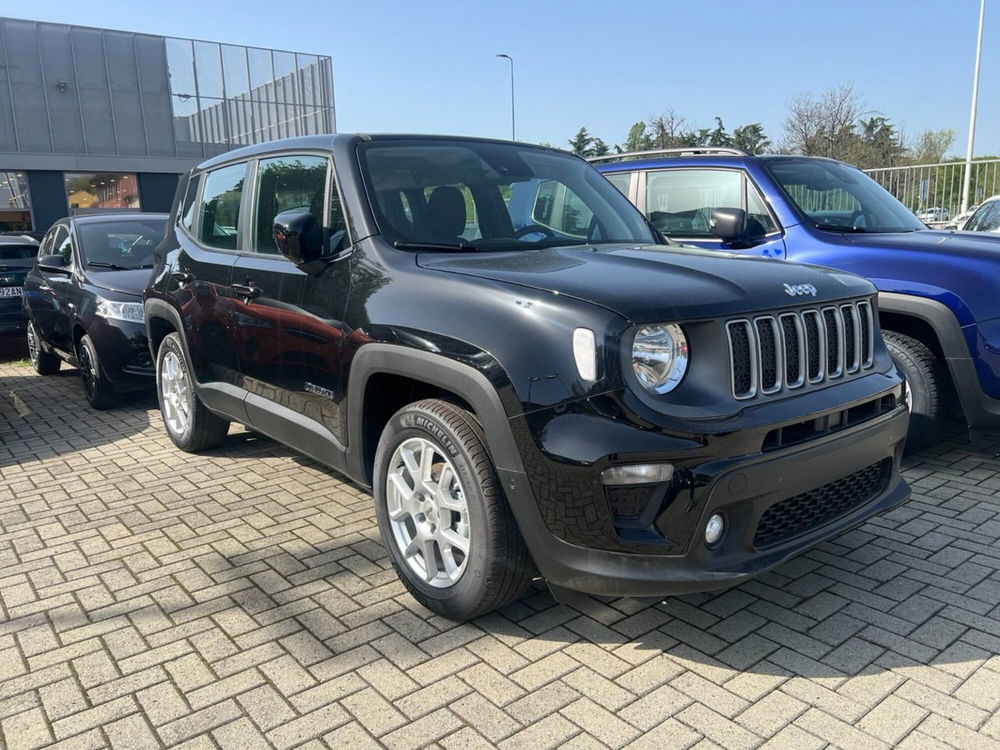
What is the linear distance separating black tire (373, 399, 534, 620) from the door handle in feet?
4.52

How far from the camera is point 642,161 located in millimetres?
6465

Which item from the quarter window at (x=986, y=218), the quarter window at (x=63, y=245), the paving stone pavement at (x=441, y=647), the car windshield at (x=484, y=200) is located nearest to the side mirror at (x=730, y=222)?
the car windshield at (x=484, y=200)

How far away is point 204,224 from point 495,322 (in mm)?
2895

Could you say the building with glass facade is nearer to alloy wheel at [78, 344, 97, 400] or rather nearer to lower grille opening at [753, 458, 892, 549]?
alloy wheel at [78, 344, 97, 400]

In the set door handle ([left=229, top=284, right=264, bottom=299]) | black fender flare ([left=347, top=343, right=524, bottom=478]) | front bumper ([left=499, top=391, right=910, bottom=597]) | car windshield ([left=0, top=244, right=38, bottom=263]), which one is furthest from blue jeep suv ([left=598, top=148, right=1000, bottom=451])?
car windshield ([left=0, top=244, right=38, bottom=263])

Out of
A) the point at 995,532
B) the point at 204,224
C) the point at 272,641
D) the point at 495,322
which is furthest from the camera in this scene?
the point at 204,224

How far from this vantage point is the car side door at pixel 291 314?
361 cm

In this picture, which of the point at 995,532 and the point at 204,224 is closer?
the point at 995,532

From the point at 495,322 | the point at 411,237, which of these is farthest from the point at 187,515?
the point at 495,322

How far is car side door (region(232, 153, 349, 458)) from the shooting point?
361 centimetres

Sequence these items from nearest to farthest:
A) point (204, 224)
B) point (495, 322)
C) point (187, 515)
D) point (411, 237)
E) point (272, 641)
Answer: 1. point (495, 322)
2. point (272, 641)
3. point (411, 237)
4. point (187, 515)
5. point (204, 224)

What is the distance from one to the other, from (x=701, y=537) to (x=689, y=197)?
400 cm

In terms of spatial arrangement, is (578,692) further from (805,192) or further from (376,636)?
(805,192)

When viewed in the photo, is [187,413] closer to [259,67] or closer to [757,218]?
[757,218]
